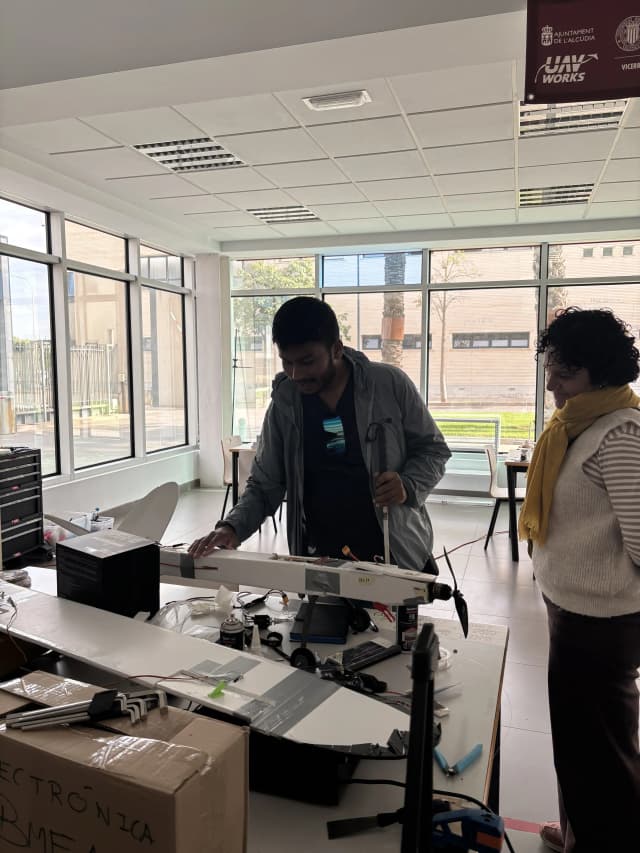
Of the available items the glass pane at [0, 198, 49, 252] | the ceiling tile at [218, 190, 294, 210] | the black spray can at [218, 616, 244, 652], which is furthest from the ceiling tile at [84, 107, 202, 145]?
the black spray can at [218, 616, 244, 652]

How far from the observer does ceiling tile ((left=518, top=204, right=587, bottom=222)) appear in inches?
220

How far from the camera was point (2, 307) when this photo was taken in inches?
186

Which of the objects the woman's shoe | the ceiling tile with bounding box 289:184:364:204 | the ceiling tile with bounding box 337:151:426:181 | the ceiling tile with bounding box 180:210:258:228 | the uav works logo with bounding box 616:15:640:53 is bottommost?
the woman's shoe

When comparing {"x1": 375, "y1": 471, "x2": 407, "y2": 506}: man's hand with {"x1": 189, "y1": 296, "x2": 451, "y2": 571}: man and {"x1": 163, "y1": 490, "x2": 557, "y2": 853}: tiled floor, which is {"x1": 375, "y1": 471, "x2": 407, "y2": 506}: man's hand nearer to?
{"x1": 189, "y1": 296, "x2": 451, "y2": 571}: man

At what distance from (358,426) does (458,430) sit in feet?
18.0

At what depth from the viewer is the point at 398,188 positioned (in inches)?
196

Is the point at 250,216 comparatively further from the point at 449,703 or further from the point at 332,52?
the point at 449,703

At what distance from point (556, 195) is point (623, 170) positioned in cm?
74

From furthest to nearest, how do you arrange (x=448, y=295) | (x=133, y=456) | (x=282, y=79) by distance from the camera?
(x=448, y=295), (x=133, y=456), (x=282, y=79)

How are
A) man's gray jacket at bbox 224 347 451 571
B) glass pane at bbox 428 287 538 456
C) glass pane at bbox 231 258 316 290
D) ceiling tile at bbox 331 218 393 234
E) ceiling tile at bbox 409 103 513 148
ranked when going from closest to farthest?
man's gray jacket at bbox 224 347 451 571 → ceiling tile at bbox 409 103 513 148 → ceiling tile at bbox 331 218 393 234 → glass pane at bbox 428 287 538 456 → glass pane at bbox 231 258 316 290

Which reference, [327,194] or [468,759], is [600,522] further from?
[327,194]

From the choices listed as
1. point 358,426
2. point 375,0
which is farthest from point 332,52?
point 358,426

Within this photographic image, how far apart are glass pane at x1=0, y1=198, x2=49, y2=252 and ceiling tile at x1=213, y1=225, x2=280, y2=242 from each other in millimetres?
1955

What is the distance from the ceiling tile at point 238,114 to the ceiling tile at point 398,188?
4.35ft
